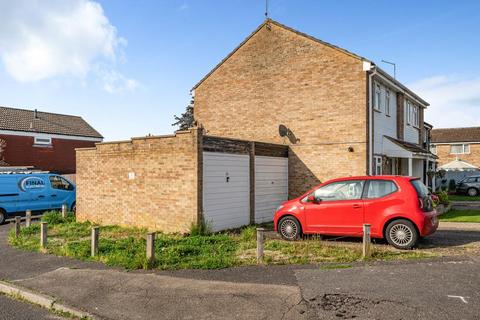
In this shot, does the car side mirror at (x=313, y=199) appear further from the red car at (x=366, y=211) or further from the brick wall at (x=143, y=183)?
the brick wall at (x=143, y=183)

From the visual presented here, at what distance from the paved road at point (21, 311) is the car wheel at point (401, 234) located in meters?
7.19

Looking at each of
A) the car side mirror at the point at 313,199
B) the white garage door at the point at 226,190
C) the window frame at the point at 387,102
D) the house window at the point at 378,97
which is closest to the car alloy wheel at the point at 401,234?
the car side mirror at the point at 313,199

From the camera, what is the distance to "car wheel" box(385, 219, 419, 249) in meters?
9.20

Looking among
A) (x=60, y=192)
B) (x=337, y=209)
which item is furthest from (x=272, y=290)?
(x=60, y=192)

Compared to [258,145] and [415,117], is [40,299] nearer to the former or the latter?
[258,145]

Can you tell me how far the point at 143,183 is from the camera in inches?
505

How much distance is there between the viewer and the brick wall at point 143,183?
11789mm

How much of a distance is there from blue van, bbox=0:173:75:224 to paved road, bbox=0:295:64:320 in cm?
1098

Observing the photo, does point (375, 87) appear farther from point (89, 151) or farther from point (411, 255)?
point (89, 151)

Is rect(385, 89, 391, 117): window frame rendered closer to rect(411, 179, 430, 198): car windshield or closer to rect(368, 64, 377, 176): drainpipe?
rect(368, 64, 377, 176): drainpipe

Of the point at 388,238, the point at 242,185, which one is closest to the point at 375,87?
the point at 242,185

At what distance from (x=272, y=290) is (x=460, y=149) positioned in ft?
142

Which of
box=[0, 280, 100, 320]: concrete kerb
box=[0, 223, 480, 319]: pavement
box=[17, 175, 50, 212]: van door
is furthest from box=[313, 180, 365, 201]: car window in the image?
box=[17, 175, 50, 212]: van door

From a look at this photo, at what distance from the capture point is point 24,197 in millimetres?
16750
